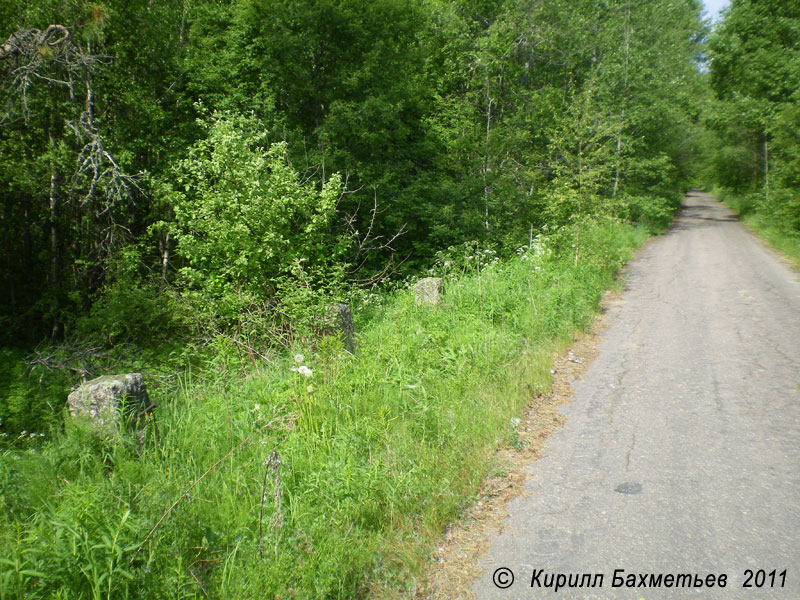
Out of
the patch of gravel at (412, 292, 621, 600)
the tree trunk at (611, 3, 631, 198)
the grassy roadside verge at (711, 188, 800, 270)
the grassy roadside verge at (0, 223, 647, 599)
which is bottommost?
the patch of gravel at (412, 292, 621, 600)

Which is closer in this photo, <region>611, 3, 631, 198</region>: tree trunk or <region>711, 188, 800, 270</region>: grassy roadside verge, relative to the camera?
<region>711, 188, 800, 270</region>: grassy roadside verge

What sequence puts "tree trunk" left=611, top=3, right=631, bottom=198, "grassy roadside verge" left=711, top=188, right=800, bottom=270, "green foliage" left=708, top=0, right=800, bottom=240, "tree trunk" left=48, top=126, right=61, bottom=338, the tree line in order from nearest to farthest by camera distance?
the tree line < "tree trunk" left=48, top=126, right=61, bottom=338 < "grassy roadside verge" left=711, top=188, right=800, bottom=270 < "tree trunk" left=611, top=3, right=631, bottom=198 < "green foliage" left=708, top=0, right=800, bottom=240

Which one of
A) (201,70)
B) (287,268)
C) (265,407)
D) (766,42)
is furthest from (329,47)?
(766,42)

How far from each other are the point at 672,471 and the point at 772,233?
19.4 metres

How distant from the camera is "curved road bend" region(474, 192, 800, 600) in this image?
3203mm

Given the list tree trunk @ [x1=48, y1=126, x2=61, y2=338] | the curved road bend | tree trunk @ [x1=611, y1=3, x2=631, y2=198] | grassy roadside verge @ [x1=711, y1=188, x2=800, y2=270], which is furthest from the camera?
tree trunk @ [x1=611, y1=3, x2=631, y2=198]

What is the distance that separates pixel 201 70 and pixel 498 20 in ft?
36.2

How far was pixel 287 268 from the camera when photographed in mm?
8883

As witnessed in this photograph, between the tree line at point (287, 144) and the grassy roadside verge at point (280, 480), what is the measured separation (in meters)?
1.64

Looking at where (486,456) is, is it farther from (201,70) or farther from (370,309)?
(201,70)

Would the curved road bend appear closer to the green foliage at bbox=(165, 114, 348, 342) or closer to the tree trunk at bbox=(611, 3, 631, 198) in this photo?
the green foliage at bbox=(165, 114, 348, 342)

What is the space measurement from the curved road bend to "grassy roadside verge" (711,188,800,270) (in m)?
8.71

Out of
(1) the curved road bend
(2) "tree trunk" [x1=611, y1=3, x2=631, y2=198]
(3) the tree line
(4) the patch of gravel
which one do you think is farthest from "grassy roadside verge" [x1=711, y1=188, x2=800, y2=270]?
(4) the patch of gravel

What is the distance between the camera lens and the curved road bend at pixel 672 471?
10.5 feet
